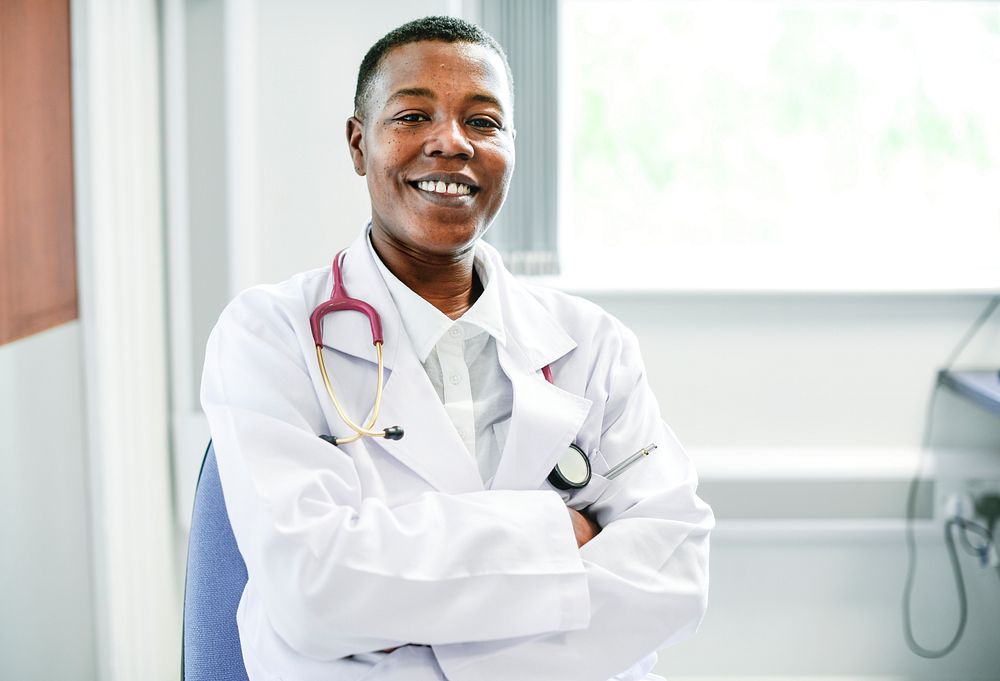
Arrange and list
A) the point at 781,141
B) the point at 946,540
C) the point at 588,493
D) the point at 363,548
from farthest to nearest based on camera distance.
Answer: the point at 781,141 < the point at 946,540 < the point at 588,493 < the point at 363,548

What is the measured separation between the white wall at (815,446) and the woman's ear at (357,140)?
107 centimetres

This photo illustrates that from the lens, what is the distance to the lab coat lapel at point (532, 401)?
115 centimetres

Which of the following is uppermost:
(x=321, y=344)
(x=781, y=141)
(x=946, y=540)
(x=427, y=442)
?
(x=781, y=141)

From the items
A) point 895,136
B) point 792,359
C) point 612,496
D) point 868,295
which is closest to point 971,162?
point 895,136

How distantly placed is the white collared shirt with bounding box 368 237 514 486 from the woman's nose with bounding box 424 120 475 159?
175mm

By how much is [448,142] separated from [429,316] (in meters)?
0.22

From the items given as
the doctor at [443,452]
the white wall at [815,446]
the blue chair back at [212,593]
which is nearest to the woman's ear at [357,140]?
the doctor at [443,452]

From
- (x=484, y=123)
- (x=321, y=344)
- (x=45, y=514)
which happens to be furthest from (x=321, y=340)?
(x=45, y=514)

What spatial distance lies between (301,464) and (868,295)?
1.65 metres

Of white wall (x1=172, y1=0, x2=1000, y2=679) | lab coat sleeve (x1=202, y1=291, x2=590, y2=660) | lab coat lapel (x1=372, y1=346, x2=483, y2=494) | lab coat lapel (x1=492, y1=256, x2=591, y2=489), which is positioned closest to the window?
white wall (x1=172, y1=0, x2=1000, y2=679)

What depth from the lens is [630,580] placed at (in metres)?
1.08

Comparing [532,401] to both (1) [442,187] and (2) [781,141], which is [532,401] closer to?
(1) [442,187]

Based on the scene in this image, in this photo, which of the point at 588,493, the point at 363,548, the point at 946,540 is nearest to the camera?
the point at 363,548

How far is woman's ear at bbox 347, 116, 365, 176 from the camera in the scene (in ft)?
4.15
